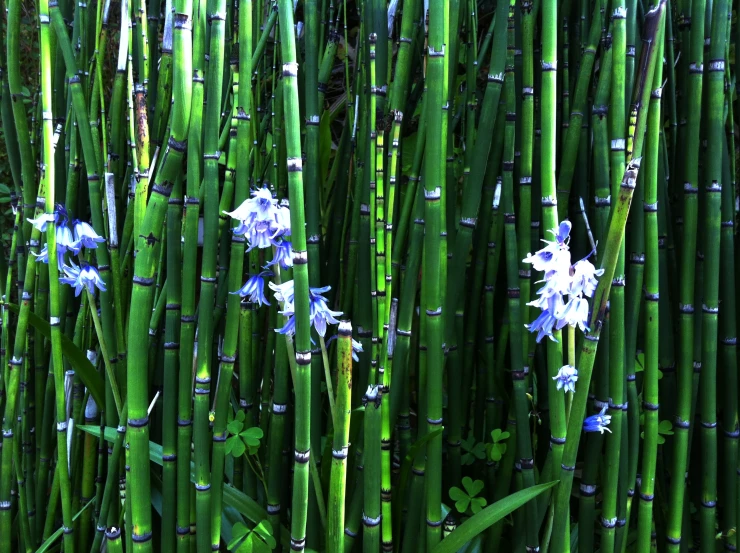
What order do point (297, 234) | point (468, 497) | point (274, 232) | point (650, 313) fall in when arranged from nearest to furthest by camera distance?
point (297, 234) → point (274, 232) → point (650, 313) → point (468, 497)

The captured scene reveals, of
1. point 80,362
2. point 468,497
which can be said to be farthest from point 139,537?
point 468,497

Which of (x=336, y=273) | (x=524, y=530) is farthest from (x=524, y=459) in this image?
(x=336, y=273)

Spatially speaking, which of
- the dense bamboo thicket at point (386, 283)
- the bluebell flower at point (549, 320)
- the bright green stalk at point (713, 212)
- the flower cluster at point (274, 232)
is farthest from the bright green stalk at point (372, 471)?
the bright green stalk at point (713, 212)

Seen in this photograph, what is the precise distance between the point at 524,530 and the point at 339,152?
70cm

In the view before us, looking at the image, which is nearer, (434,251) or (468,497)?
(434,251)

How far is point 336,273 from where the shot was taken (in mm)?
1060

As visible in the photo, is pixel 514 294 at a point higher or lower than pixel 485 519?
higher

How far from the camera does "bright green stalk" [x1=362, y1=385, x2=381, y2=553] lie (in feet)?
2.49

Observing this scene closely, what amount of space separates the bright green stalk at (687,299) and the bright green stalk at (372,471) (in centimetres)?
50

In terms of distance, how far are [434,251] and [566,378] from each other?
23 centimetres

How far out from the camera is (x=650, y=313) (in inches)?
34.1

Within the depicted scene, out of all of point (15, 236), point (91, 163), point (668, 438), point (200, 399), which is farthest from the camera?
point (15, 236)

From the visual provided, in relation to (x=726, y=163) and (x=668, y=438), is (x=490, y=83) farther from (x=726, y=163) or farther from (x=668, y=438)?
(x=668, y=438)

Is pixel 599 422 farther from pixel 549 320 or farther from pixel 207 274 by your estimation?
pixel 207 274
